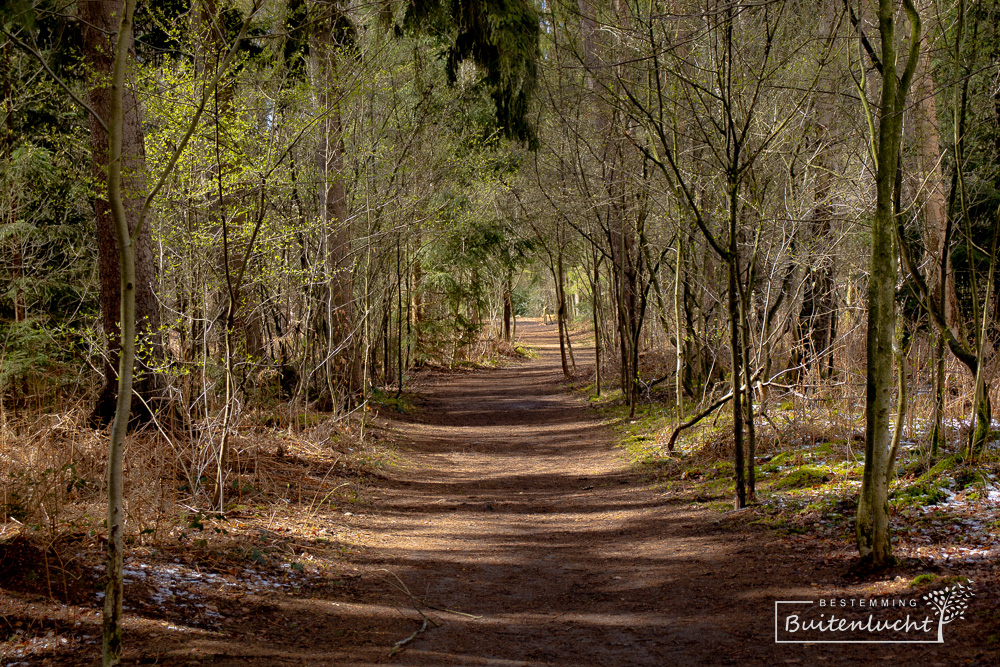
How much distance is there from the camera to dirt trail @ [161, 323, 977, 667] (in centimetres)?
412

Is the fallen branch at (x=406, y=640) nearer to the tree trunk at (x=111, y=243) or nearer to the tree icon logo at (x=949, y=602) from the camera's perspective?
the tree icon logo at (x=949, y=602)

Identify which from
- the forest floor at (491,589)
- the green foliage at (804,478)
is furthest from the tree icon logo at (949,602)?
the green foliage at (804,478)

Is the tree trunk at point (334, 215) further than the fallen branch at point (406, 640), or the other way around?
the tree trunk at point (334, 215)

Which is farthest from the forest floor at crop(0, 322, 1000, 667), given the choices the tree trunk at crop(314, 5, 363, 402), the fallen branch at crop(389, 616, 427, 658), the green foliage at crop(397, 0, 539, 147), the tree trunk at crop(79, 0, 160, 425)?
the green foliage at crop(397, 0, 539, 147)

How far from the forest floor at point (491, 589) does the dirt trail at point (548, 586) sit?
2cm

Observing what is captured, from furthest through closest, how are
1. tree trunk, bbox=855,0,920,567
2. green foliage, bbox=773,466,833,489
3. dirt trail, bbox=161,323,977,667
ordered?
green foliage, bbox=773,466,833,489, tree trunk, bbox=855,0,920,567, dirt trail, bbox=161,323,977,667

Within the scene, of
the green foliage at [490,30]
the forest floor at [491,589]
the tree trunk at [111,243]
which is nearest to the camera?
the forest floor at [491,589]

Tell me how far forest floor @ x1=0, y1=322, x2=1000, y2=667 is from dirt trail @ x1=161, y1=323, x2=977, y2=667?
2cm

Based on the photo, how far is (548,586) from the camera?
558 centimetres

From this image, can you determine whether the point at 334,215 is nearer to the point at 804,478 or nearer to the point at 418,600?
the point at 418,600

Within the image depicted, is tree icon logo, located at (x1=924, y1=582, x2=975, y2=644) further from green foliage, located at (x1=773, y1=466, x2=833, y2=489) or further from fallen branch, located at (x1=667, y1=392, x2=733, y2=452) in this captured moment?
fallen branch, located at (x1=667, y1=392, x2=733, y2=452)

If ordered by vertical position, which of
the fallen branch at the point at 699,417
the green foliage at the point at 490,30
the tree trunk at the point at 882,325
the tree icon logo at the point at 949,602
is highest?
the green foliage at the point at 490,30

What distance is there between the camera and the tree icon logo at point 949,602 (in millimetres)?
3973

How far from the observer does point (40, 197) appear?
11.5 m
